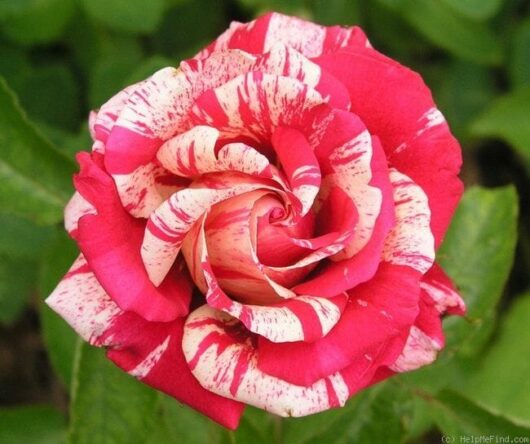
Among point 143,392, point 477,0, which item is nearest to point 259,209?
point 143,392

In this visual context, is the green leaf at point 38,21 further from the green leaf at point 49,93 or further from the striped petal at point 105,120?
the striped petal at point 105,120

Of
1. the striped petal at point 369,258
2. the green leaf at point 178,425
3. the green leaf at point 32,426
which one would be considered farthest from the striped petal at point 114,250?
the green leaf at point 32,426

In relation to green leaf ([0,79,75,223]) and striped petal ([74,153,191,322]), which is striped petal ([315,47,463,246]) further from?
green leaf ([0,79,75,223])

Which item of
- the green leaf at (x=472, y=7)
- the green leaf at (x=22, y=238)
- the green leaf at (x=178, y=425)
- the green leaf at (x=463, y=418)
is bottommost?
the green leaf at (x=178, y=425)

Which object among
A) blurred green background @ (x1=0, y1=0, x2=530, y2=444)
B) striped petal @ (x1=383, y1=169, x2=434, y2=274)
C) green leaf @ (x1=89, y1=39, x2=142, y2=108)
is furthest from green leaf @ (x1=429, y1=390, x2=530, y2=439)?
green leaf @ (x1=89, y1=39, x2=142, y2=108)

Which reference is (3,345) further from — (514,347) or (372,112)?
(372,112)
